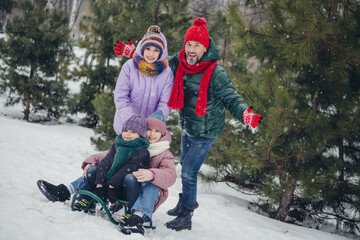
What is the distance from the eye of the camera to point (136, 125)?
2525 millimetres

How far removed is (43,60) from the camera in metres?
9.46

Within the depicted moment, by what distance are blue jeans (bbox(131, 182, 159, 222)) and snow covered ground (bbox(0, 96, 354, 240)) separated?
239 mm

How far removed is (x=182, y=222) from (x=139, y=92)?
1.44m

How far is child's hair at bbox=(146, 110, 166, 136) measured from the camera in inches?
105

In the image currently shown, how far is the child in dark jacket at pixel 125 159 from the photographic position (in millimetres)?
2490

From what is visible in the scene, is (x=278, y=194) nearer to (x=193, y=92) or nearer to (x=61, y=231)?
(x=193, y=92)

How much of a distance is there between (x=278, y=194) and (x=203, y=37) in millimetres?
2324

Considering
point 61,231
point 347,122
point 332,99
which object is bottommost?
point 61,231

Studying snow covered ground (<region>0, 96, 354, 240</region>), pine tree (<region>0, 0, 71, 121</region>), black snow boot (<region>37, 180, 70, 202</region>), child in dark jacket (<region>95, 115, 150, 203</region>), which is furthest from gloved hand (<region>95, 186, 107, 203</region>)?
pine tree (<region>0, 0, 71, 121</region>)

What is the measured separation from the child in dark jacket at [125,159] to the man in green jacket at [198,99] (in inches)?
20.7

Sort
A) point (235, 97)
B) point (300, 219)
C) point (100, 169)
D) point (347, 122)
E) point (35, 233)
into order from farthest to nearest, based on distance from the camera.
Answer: point (300, 219) → point (347, 122) → point (235, 97) → point (100, 169) → point (35, 233)

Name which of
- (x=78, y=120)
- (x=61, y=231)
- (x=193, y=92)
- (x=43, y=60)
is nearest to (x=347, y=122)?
(x=193, y=92)

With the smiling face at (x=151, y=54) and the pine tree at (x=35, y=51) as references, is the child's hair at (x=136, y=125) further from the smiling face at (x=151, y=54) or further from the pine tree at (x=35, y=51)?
the pine tree at (x=35, y=51)

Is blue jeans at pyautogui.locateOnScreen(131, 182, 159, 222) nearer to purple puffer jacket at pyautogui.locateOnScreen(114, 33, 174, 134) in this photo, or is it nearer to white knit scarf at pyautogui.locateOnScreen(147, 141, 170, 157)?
white knit scarf at pyautogui.locateOnScreen(147, 141, 170, 157)
